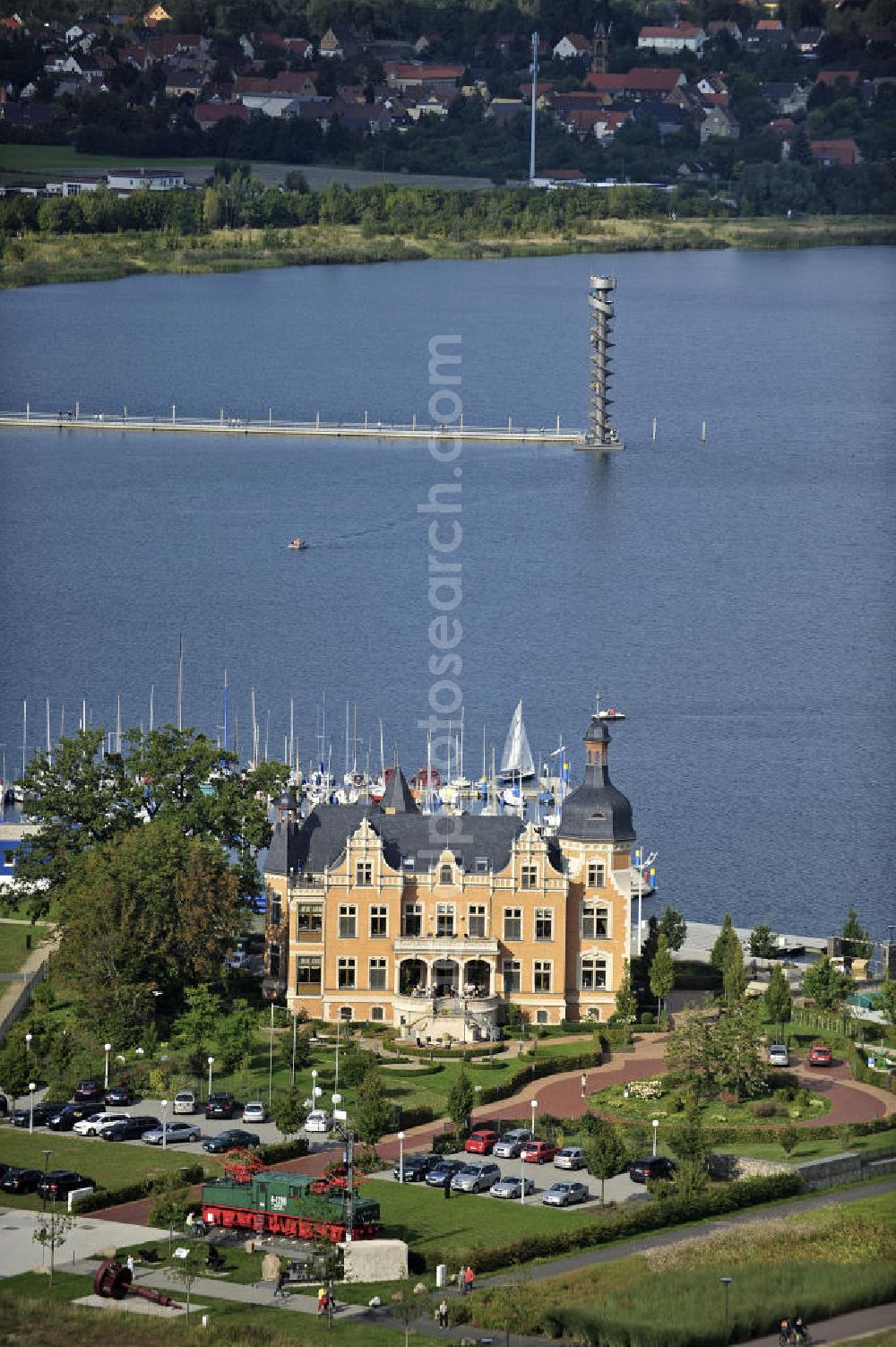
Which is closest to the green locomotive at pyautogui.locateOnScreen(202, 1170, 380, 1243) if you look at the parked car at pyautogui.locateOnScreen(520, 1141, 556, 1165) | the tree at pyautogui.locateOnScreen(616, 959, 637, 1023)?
the parked car at pyautogui.locateOnScreen(520, 1141, 556, 1165)

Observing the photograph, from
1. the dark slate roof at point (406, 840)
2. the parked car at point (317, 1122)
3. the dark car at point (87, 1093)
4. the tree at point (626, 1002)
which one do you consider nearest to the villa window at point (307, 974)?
the dark slate roof at point (406, 840)

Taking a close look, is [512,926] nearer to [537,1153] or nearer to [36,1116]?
[537,1153]

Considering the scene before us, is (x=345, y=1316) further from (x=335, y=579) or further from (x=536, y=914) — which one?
(x=335, y=579)

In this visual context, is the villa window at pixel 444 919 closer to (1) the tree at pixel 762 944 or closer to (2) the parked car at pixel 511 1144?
(1) the tree at pixel 762 944

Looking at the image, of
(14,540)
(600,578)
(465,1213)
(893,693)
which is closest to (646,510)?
(600,578)

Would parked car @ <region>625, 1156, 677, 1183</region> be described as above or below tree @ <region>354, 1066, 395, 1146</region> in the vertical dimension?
below

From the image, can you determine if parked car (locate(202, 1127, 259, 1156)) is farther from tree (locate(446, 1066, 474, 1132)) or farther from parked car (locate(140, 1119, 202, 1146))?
tree (locate(446, 1066, 474, 1132))
